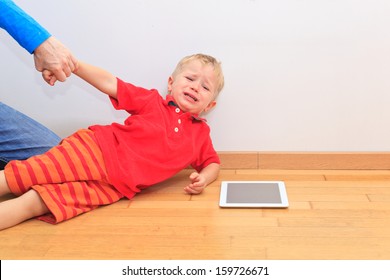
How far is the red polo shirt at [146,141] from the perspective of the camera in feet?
4.74

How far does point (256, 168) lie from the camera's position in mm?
1747

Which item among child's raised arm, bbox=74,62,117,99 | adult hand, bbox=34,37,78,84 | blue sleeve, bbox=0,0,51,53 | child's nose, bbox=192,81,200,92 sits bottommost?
child's nose, bbox=192,81,200,92

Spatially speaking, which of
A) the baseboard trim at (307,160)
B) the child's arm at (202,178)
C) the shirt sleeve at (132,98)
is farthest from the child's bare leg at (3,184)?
the baseboard trim at (307,160)

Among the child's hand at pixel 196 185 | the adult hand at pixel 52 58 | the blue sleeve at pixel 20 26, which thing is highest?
the blue sleeve at pixel 20 26

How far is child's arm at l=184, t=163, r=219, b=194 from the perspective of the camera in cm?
147

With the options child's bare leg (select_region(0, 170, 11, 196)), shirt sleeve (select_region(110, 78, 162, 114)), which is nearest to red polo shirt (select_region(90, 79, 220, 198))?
shirt sleeve (select_region(110, 78, 162, 114))

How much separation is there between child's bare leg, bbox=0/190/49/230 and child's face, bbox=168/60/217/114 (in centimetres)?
52

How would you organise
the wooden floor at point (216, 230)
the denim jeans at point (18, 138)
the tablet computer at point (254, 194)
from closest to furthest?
the wooden floor at point (216, 230) < the tablet computer at point (254, 194) < the denim jeans at point (18, 138)

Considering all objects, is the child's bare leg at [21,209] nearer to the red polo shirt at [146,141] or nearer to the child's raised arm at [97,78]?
the red polo shirt at [146,141]

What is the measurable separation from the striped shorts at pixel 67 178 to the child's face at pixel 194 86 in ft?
1.00

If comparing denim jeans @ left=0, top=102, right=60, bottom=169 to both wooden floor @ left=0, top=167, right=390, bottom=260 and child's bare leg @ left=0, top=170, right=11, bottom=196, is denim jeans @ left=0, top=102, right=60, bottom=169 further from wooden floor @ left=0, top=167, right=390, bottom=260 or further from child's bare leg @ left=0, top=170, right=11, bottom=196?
wooden floor @ left=0, top=167, right=390, bottom=260

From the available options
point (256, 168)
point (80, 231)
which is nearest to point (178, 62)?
point (256, 168)

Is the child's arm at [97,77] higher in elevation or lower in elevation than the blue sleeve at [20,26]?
lower

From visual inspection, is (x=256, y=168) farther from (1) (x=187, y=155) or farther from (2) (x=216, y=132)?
(1) (x=187, y=155)
